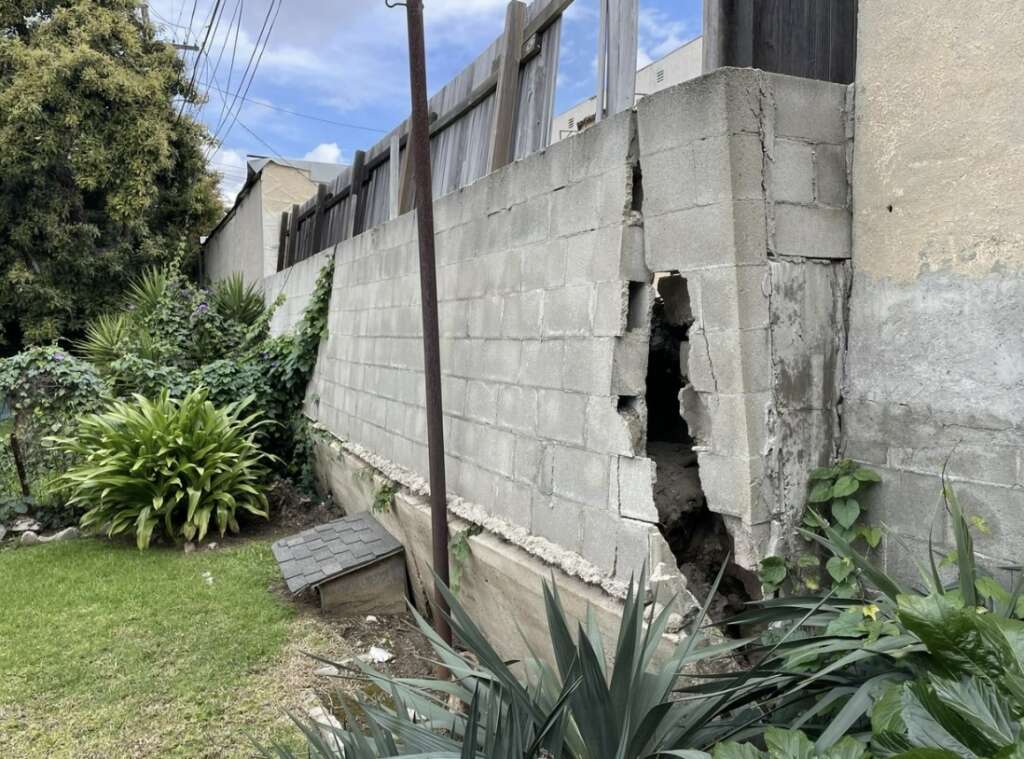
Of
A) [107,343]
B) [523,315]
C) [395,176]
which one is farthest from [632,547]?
[107,343]

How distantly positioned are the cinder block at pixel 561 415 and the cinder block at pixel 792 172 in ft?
3.52

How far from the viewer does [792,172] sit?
248 cm

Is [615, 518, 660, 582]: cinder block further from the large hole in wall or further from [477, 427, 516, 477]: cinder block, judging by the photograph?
[477, 427, 516, 477]: cinder block

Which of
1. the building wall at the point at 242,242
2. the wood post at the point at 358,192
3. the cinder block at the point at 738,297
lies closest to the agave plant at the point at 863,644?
the cinder block at the point at 738,297

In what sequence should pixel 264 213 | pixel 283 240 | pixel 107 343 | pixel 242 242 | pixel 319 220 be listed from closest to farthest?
1. pixel 319 220
2. pixel 107 343
3. pixel 283 240
4. pixel 264 213
5. pixel 242 242

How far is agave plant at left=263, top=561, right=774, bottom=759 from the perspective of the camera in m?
1.94

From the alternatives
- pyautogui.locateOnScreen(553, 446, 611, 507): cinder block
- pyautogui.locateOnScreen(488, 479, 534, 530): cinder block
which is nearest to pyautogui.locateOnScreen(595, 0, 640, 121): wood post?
pyautogui.locateOnScreen(553, 446, 611, 507): cinder block

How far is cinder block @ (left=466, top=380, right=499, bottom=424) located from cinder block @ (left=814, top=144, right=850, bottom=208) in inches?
71.2

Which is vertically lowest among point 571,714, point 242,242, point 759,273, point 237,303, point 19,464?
point 19,464

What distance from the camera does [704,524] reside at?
284 cm

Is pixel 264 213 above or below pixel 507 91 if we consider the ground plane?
above

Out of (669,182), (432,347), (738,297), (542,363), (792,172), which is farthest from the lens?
(432,347)

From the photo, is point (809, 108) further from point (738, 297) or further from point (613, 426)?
point (613, 426)

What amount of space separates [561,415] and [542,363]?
11.6 inches
